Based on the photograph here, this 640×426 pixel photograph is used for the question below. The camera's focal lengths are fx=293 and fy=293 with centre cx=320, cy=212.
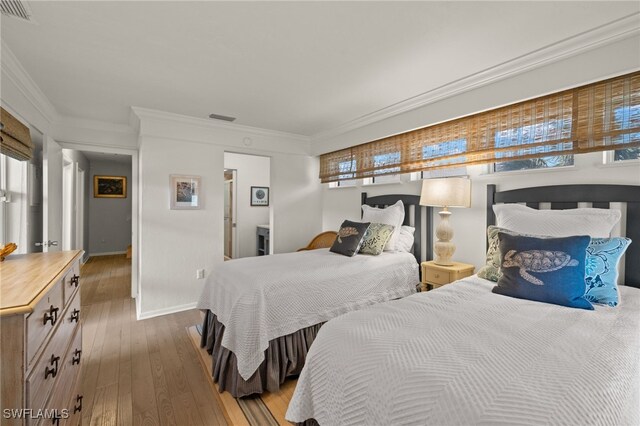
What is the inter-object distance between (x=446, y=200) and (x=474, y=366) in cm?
199

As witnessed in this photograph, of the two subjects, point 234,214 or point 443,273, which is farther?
point 234,214

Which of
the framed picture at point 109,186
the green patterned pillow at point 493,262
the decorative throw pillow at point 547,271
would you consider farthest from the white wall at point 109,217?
the decorative throw pillow at point 547,271

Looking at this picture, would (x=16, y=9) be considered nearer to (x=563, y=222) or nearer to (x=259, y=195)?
(x=563, y=222)

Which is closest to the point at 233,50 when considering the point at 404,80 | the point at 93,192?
the point at 404,80

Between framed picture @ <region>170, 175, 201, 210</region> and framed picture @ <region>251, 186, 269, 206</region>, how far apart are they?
2.66 metres

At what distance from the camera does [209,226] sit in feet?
12.9

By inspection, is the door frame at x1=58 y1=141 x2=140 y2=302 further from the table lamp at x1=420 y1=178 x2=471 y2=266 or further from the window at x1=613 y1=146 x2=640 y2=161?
the window at x1=613 y1=146 x2=640 y2=161

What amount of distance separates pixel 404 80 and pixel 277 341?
2.45 m

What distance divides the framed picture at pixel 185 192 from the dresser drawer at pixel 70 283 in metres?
1.92

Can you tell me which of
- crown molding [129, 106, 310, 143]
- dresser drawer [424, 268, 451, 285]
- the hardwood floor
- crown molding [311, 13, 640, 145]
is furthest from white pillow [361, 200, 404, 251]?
the hardwood floor

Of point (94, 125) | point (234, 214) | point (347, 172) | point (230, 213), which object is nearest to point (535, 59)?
point (347, 172)

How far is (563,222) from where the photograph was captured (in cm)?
194

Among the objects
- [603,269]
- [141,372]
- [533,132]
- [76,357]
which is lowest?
[141,372]

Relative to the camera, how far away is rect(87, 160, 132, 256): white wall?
24.3 feet
